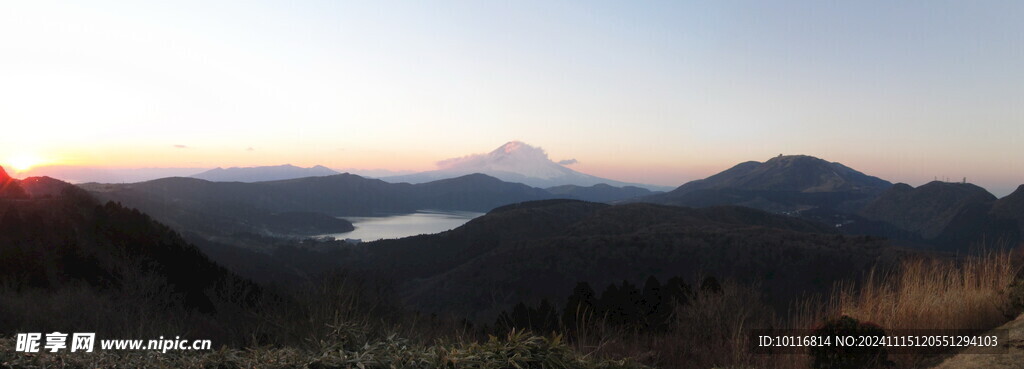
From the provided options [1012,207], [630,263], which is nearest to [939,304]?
[630,263]

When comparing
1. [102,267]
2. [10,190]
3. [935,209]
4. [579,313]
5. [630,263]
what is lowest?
[630,263]

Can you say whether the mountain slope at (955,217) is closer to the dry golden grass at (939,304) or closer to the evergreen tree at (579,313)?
the evergreen tree at (579,313)

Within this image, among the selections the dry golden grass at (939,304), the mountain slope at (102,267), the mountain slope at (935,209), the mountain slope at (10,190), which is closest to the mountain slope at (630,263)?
the mountain slope at (102,267)

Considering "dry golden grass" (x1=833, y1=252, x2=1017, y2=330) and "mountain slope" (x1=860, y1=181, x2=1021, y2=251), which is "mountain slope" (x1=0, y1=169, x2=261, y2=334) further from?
"mountain slope" (x1=860, y1=181, x2=1021, y2=251)

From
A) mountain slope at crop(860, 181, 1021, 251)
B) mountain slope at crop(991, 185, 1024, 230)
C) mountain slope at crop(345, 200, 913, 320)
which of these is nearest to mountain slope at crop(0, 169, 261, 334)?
mountain slope at crop(345, 200, 913, 320)

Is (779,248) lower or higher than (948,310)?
lower

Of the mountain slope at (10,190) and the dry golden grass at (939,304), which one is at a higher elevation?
the mountain slope at (10,190)

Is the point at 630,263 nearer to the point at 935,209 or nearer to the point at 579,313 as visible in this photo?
the point at 579,313

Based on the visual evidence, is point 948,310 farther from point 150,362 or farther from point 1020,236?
point 1020,236

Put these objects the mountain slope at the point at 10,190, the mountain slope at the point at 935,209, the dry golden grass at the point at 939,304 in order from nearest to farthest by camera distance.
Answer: the dry golden grass at the point at 939,304
the mountain slope at the point at 10,190
the mountain slope at the point at 935,209

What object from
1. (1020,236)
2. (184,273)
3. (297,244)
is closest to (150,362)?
(184,273)

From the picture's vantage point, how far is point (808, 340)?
4277 mm

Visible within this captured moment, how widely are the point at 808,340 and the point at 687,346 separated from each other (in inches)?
55.8

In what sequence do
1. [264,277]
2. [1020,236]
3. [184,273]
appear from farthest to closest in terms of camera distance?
[1020,236]
[264,277]
[184,273]
